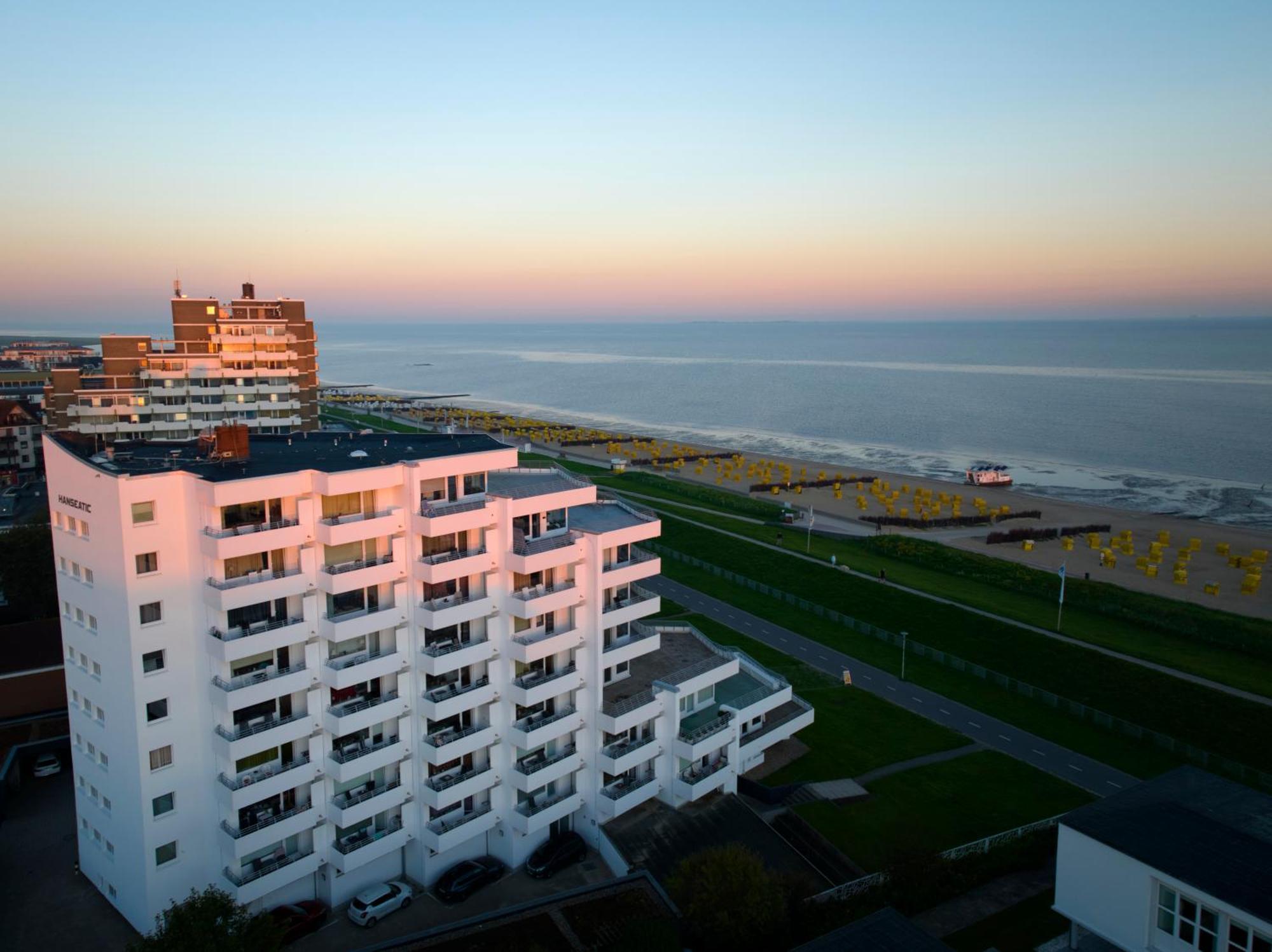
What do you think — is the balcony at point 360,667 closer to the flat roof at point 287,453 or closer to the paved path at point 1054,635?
the flat roof at point 287,453

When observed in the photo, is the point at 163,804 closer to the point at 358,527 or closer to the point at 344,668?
the point at 344,668

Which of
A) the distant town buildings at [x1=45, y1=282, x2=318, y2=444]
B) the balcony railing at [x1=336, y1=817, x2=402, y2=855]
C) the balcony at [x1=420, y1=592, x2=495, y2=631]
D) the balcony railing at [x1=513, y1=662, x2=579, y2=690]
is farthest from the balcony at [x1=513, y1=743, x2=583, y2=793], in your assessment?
the distant town buildings at [x1=45, y1=282, x2=318, y2=444]

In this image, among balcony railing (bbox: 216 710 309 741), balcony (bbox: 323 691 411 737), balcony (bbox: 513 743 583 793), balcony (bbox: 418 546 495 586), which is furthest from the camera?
balcony (bbox: 513 743 583 793)

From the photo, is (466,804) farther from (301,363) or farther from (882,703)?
(301,363)

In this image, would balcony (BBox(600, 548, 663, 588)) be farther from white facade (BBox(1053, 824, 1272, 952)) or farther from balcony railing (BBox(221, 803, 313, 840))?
white facade (BBox(1053, 824, 1272, 952))

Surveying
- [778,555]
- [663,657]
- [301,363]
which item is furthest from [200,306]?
[663,657]

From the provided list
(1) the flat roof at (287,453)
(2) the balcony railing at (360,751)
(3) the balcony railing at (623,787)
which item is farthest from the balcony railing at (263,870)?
(1) the flat roof at (287,453)
